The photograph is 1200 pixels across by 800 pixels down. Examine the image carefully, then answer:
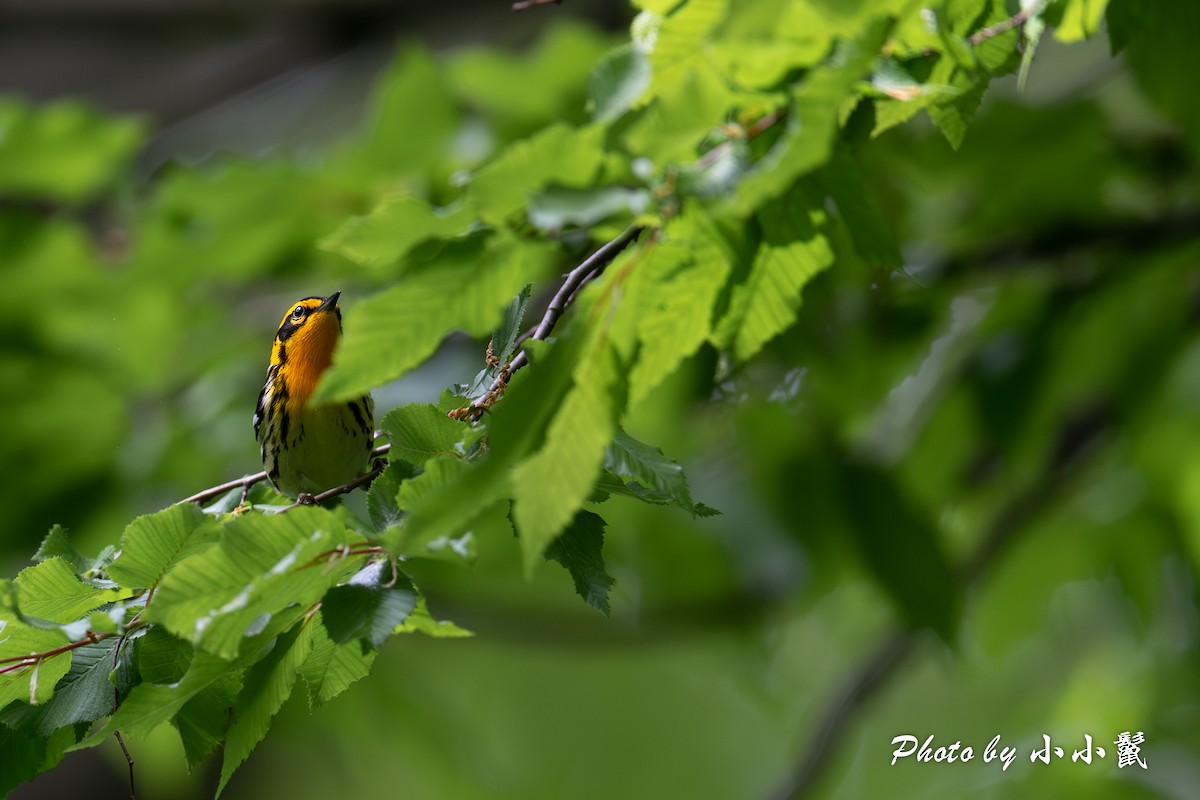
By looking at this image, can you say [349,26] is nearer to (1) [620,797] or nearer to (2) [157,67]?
(2) [157,67]

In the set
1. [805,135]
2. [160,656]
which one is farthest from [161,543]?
[805,135]

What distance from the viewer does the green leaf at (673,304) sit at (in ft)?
3.49

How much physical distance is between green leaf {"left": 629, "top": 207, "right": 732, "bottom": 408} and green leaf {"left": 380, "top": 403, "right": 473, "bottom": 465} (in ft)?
0.66

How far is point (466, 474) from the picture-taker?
3.12ft

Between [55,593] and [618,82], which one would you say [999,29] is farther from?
[55,593]

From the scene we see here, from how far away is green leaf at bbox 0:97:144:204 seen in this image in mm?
3434

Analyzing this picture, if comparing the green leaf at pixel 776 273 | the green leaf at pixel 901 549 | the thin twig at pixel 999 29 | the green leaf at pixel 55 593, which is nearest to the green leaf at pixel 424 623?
the green leaf at pixel 55 593

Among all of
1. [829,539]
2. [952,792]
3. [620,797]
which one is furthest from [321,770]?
[829,539]

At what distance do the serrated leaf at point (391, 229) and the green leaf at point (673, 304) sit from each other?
194mm

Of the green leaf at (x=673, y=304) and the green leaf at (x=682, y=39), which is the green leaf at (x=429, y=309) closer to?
the green leaf at (x=673, y=304)

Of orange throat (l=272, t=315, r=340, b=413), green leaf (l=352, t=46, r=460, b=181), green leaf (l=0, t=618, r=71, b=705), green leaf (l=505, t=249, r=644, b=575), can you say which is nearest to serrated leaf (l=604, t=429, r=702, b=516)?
green leaf (l=505, t=249, r=644, b=575)

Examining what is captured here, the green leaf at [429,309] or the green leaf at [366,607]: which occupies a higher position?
the green leaf at [429,309]

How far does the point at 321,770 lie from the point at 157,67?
4.57 m

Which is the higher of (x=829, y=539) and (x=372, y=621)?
(x=372, y=621)
